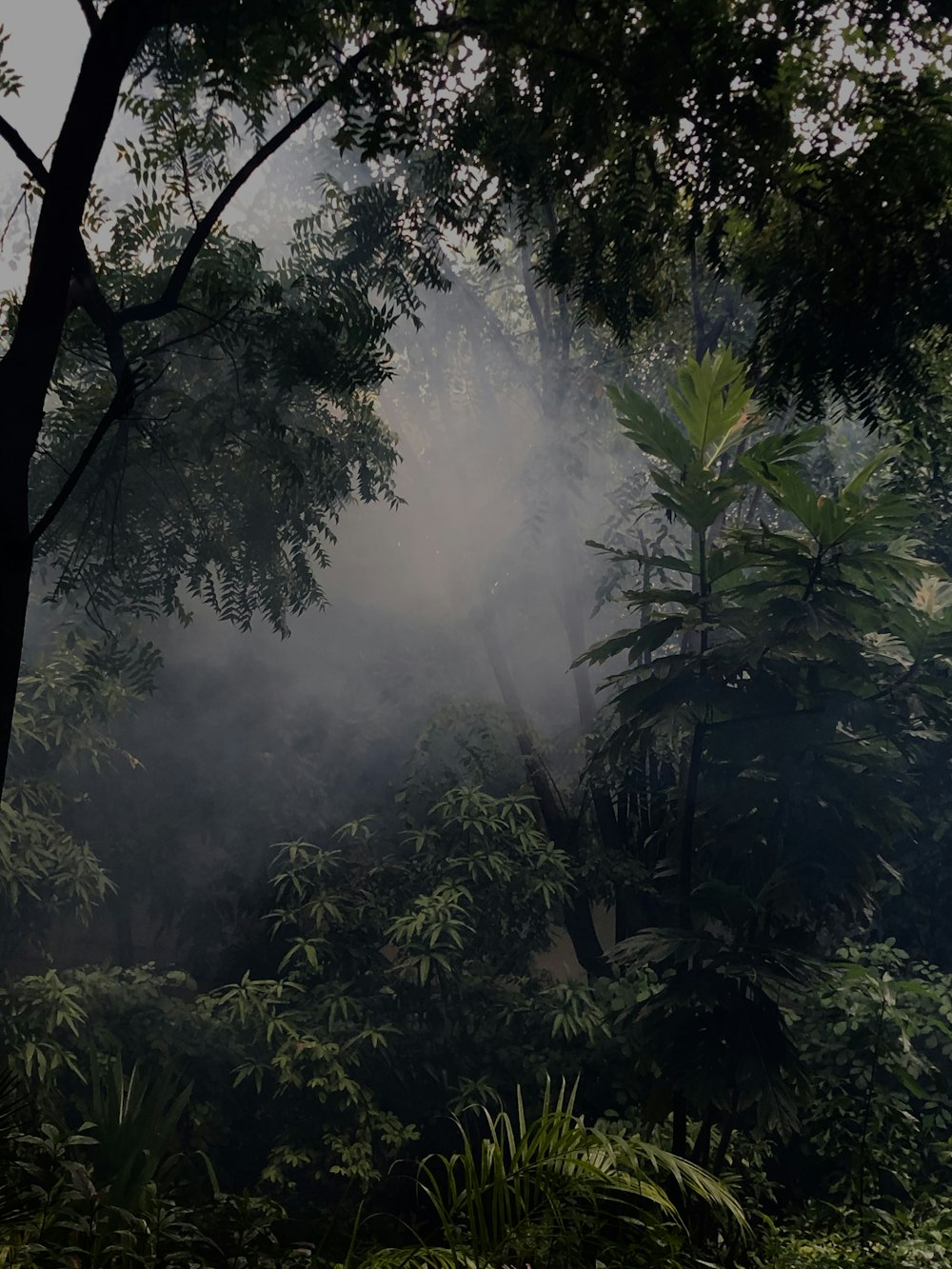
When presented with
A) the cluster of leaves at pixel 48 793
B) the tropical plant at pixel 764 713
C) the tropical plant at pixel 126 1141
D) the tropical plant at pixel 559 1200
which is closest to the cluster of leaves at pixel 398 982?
the cluster of leaves at pixel 48 793

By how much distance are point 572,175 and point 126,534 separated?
8.69ft

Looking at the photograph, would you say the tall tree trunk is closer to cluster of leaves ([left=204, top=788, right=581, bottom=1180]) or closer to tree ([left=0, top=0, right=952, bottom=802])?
tree ([left=0, top=0, right=952, bottom=802])

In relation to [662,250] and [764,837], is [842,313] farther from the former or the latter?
[764,837]

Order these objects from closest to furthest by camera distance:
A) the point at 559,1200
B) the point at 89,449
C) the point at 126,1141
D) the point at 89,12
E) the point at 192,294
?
the point at 89,449 < the point at 559,1200 < the point at 89,12 < the point at 126,1141 < the point at 192,294

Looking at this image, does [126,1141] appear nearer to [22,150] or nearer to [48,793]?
[22,150]

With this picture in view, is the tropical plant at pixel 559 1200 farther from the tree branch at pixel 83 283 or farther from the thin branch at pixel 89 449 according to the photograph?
the tree branch at pixel 83 283

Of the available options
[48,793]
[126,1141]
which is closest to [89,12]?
[126,1141]

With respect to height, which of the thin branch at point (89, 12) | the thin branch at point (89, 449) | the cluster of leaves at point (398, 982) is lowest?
the cluster of leaves at point (398, 982)

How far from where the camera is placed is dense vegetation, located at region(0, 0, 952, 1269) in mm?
2184

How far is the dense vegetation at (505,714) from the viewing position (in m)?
2.18

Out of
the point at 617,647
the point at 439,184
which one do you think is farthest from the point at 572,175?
the point at 617,647

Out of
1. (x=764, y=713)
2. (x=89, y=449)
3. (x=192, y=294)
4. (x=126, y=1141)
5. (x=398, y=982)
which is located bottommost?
(x=126, y=1141)

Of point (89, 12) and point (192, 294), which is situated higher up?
point (192, 294)

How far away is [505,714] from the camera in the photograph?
6832mm
